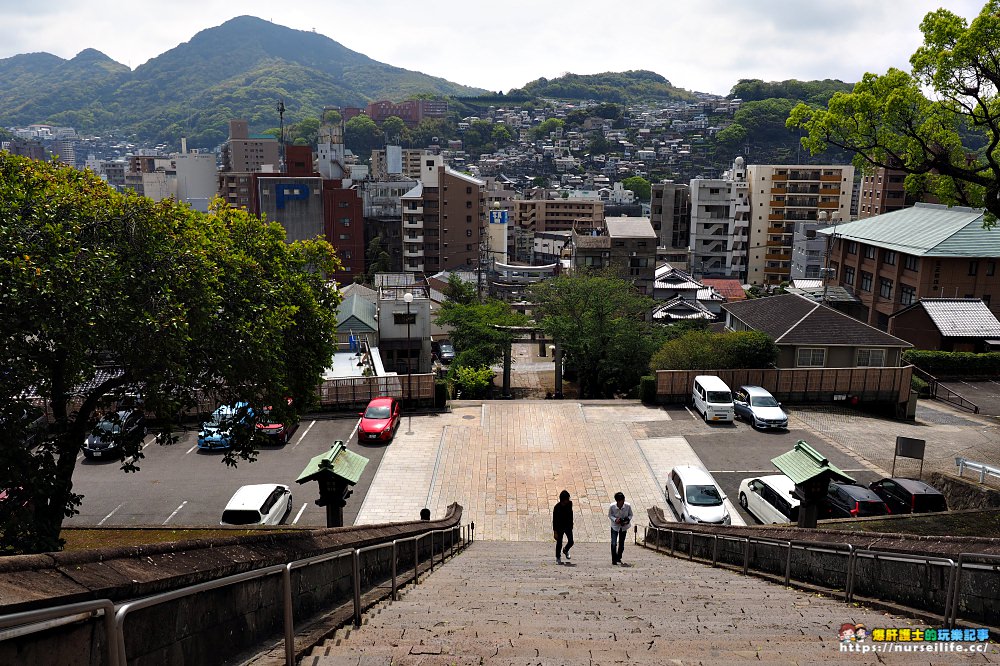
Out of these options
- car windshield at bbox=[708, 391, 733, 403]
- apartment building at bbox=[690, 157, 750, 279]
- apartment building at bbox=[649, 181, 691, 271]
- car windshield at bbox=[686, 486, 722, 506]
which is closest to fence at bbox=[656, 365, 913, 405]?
car windshield at bbox=[708, 391, 733, 403]

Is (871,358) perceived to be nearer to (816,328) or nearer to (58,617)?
(816,328)

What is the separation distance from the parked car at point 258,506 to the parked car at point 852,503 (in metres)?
14.7

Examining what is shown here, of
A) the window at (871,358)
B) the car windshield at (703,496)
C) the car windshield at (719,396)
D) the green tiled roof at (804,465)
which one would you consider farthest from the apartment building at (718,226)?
the green tiled roof at (804,465)

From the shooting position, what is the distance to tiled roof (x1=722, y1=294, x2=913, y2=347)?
33469 millimetres

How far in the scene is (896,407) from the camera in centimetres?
3078

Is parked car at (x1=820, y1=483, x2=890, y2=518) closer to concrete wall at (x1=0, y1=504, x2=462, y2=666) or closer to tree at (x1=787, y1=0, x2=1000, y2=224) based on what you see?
tree at (x1=787, y1=0, x2=1000, y2=224)

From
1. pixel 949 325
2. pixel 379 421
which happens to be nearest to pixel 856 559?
pixel 379 421

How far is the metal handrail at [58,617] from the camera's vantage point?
279 centimetres

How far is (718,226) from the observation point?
286 feet

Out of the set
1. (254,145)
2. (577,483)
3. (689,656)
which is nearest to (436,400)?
(577,483)

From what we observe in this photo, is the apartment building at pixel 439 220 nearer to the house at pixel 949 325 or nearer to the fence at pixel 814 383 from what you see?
the house at pixel 949 325

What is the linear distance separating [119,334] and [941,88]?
1869cm

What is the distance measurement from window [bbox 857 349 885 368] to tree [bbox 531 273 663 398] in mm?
9699

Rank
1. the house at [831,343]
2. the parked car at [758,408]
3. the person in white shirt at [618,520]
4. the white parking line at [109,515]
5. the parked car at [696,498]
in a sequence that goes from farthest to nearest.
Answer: the house at [831,343] < the parked car at [758,408] < the white parking line at [109,515] < the parked car at [696,498] < the person in white shirt at [618,520]
